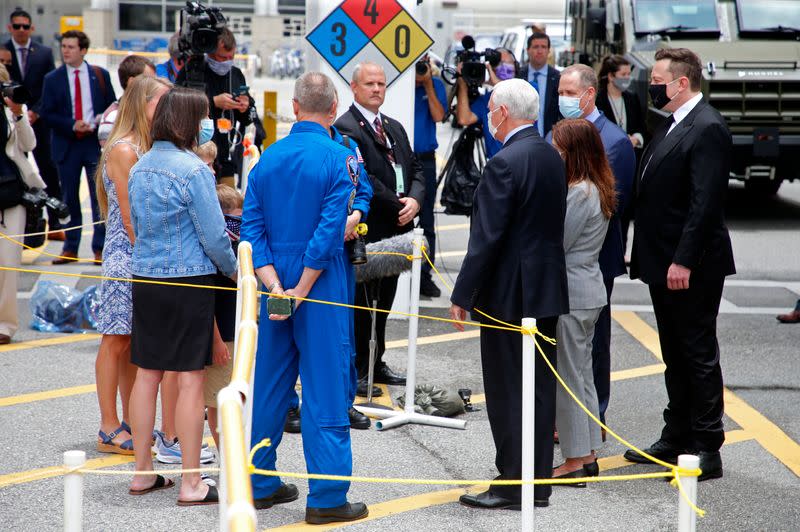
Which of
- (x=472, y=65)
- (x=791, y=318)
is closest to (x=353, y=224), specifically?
(x=472, y=65)

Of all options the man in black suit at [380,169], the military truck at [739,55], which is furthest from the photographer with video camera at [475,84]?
the military truck at [739,55]

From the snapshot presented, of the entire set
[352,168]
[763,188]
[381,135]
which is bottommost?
[763,188]

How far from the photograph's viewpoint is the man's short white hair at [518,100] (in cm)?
533

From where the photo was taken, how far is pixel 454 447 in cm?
627

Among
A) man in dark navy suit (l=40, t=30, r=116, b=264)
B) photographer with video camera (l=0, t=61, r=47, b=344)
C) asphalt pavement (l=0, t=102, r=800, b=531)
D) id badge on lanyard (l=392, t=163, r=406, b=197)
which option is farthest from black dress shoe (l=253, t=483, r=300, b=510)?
man in dark navy suit (l=40, t=30, r=116, b=264)

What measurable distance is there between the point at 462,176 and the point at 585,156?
173 inches

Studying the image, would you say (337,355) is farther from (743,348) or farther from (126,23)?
(126,23)

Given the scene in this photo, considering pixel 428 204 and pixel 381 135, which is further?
pixel 428 204

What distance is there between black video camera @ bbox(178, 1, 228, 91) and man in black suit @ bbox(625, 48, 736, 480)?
13.5 feet

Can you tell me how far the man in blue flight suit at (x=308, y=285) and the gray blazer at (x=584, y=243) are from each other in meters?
1.21

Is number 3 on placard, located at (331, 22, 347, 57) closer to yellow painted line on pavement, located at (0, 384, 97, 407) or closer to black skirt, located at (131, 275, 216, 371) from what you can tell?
yellow painted line on pavement, located at (0, 384, 97, 407)

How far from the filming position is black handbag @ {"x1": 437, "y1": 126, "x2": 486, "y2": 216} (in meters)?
9.95

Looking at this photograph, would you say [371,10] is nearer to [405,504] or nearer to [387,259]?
[387,259]

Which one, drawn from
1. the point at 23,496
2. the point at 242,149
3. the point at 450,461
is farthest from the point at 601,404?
the point at 242,149
